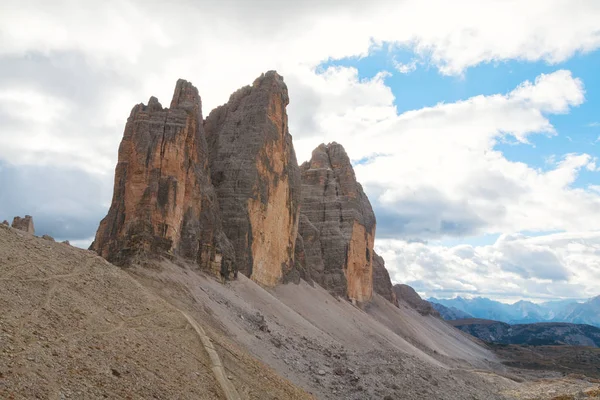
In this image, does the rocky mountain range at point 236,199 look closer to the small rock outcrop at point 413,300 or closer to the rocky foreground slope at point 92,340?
the rocky foreground slope at point 92,340

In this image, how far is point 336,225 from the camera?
74625 millimetres

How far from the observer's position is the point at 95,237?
3853 centimetres

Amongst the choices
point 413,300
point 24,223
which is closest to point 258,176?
point 24,223

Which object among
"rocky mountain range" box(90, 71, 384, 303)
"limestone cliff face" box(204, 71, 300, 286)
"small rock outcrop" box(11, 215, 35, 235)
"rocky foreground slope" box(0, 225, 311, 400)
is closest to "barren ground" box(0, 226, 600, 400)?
"rocky foreground slope" box(0, 225, 311, 400)

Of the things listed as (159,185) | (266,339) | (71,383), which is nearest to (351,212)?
(159,185)

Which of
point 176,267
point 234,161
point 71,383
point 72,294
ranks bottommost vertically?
point 71,383

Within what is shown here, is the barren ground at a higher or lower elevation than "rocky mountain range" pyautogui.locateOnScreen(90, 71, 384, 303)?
lower

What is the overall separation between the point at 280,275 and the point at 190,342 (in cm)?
3407

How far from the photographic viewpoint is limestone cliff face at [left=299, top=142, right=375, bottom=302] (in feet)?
228

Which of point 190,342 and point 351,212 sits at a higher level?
point 351,212

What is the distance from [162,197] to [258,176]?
1537cm

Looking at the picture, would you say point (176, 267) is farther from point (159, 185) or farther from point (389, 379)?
point (389, 379)

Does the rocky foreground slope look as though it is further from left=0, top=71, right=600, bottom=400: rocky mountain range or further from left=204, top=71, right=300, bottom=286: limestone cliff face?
left=204, top=71, right=300, bottom=286: limestone cliff face

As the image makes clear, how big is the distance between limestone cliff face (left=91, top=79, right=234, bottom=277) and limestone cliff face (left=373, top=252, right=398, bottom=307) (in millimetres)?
55487
